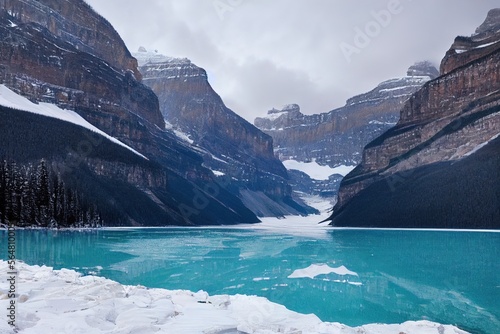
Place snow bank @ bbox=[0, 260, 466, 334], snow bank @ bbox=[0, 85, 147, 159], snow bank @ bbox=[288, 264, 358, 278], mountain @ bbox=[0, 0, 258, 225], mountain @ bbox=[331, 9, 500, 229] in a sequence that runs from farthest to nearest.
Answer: snow bank @ bbox=[0, 85, 147, 159] → mountain @ bbox=[0, 0, 258, 225] → mountain @ bbox=[331, 9, 500, 229] → snow bank @ bbox=[288, 264, 358, 278] → snow bank @ bbox=[0, 260, 466, 334]

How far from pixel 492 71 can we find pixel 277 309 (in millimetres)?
139782

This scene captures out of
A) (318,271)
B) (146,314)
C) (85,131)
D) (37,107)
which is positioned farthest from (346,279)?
(37,107)

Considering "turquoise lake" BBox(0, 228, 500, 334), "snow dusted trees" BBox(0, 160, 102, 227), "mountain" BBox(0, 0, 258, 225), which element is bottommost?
"turquoise lake" BBox(0, 228, 500, 334)

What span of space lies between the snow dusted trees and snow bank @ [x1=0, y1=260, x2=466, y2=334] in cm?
5473

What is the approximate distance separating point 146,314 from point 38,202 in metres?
68.4

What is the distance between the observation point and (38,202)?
71.4 m

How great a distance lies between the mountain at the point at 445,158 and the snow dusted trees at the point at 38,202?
254ft

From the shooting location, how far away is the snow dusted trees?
64.4 meters

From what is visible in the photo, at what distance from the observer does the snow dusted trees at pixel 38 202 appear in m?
64.4

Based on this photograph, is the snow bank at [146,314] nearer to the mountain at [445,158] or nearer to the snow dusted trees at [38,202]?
the snow dusted trees at [38,202]

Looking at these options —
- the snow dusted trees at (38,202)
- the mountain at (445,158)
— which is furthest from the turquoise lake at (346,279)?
the mountain at (445,158)

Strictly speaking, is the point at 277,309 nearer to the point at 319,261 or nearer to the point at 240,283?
the point at 240,283

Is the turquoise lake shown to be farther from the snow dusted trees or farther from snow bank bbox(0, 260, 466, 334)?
the snow dusted trees

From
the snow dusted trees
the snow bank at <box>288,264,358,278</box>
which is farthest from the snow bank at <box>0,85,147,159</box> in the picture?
the snow bank at <box>288,264,358,278</box>
